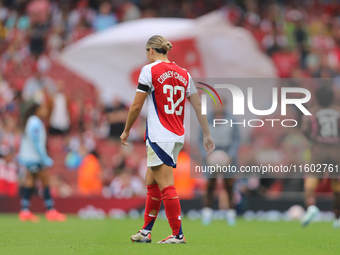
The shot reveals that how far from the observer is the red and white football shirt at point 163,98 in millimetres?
5855

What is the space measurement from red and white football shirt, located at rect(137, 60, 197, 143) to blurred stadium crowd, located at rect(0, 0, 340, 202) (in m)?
7.75

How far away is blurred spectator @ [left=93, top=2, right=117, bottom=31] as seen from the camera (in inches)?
816

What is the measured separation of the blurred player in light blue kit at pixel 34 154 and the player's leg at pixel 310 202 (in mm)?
4522

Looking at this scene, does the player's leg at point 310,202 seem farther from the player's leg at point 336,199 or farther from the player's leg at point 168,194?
the player's leg at point 168,194

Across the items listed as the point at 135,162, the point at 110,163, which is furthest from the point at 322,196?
the point at 110,163

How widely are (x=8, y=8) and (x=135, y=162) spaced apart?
33.9 ft

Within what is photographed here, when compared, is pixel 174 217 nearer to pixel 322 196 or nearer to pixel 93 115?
pixel 322 196

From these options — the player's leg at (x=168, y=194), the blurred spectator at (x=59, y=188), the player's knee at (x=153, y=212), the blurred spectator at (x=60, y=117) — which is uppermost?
the blurred spectator at (x=60, y=117)

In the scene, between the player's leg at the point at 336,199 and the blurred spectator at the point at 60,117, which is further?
the blurred spectator at the point at 60,117

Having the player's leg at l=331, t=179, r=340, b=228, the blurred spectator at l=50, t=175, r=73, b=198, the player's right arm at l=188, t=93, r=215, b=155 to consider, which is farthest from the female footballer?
the blurred spectator at l=50, t=175, r=73, b=198

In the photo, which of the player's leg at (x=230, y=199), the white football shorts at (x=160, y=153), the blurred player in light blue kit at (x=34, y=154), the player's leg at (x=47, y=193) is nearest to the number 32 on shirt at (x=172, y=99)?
the white football shorts at (x=160, y=153)

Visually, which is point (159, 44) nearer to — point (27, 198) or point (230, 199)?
point (230, 199)

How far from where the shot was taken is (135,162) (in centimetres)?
1560

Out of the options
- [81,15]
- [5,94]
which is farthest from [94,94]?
[81,15]
